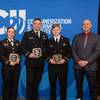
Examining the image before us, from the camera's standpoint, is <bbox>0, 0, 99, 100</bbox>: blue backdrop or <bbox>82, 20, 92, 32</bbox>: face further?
<bbox>0, 0, 99, 100</bbox>: blue backdrop

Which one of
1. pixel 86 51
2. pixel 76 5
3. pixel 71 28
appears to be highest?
pixel 76 5

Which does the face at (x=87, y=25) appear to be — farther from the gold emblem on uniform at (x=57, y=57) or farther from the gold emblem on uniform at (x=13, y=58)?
the gold emblem on uniform at (x=13, y=58)

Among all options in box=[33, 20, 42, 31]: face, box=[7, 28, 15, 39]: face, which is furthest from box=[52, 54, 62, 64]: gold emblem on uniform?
box=[7, 28, 15, 39]: face

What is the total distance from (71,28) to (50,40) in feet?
2.54

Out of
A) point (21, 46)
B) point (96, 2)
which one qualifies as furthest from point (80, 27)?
point (21, 46)

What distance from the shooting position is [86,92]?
6.33 meters

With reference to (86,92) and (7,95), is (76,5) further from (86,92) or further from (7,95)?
(7,95)

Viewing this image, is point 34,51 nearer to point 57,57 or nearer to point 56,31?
point 57,57

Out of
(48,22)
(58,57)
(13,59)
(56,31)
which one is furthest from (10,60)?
(48,22)

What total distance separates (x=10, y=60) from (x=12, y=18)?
115 cm

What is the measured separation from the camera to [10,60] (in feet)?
17.9

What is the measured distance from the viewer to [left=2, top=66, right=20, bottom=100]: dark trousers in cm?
550

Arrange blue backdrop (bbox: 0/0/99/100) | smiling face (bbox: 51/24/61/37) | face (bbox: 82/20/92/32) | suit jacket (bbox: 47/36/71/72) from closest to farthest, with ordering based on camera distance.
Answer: face (bbox: 82/20/92/32) → smiling face (bbox: 51/24/61/37) → suit jacket (bbox: 47/36/71/72) → blue backdrop (bbox: 0/0/99/100)

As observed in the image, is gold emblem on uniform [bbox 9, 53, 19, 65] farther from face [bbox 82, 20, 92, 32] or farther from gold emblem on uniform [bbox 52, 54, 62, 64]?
face [bbox 82, 20, 92, 32]
